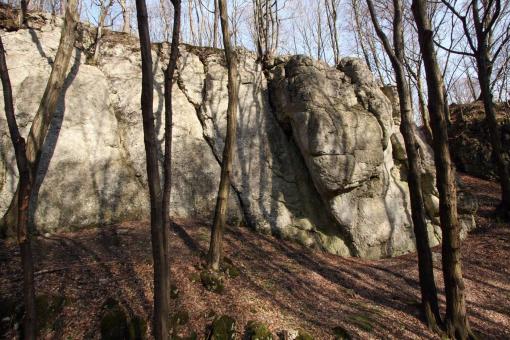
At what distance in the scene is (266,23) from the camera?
15.3 metres

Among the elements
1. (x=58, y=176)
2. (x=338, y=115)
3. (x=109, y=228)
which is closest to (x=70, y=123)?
(x=58, y=176)

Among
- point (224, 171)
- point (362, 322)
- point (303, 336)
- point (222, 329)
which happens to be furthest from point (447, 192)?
point (222, 329)

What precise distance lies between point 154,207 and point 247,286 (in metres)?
3.10

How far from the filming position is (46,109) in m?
7.59

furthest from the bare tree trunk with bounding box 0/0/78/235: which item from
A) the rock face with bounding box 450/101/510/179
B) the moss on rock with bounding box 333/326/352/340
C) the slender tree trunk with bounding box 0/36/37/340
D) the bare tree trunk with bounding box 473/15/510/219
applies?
the rock face with bounding box 450/101/510/179

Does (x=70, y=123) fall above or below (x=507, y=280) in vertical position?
above

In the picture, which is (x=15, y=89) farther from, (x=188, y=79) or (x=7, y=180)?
(x=188, y=79)

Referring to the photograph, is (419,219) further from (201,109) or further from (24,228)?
(201,109)

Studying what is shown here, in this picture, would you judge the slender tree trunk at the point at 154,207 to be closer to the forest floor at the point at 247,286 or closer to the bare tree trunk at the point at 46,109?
the forest floor at the point at 247,286

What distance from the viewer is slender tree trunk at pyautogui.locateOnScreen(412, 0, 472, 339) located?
5828 mm

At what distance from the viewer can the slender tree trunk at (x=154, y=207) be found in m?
4.35

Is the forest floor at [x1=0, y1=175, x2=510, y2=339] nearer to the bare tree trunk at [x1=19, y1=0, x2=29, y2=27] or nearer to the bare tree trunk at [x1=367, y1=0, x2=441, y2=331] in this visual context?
the bare tree trunk at [x1=367, y1=0, x2=441, y2=331]

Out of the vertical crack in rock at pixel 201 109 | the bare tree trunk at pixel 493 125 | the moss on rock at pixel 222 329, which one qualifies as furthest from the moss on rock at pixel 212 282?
the bare tree trunk at pixel 493 125

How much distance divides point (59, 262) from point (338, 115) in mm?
8258
